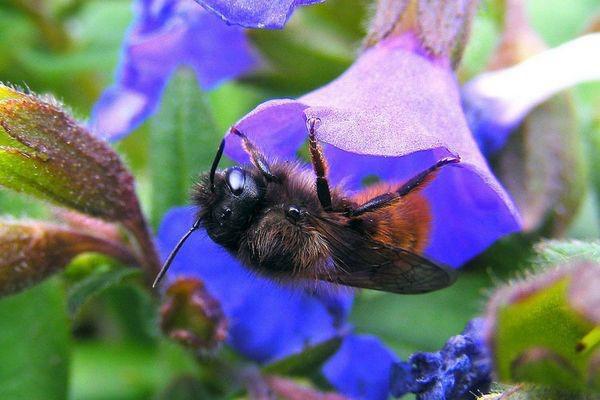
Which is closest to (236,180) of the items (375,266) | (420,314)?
(375,266)

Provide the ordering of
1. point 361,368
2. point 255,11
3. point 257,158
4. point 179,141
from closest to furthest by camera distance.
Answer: point 255,11, point 257,158, point 361,368, point 179,141

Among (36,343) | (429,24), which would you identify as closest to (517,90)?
(429,24)

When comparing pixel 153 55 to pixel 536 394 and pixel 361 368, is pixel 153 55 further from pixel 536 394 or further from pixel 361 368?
pixel 536 394

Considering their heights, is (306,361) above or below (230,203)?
below

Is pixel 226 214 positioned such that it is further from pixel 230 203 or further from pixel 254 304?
pixel 254 304

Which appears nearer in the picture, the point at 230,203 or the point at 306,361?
the point at 230,203

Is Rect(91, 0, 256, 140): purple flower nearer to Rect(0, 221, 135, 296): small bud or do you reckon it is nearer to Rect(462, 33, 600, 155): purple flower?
Rect(0, 221, 135, 296): small bud

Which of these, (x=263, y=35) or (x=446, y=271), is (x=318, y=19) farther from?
(x=446, y=271)

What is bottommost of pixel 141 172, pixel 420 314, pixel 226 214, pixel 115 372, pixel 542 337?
pixel 115 372

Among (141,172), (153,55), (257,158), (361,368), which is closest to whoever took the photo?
(257,158)
